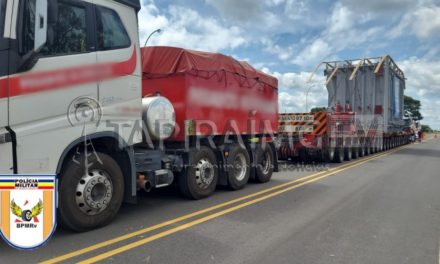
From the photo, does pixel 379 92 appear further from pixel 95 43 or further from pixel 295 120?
pixel 95 43

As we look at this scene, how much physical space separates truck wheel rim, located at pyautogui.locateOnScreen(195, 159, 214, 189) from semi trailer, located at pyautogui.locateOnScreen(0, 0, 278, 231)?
22 mm

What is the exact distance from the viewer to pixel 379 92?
21.8 meters

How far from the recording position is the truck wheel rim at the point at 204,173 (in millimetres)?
7809

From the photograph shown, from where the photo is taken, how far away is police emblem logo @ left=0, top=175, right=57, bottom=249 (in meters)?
4.05

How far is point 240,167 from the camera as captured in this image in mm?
9398

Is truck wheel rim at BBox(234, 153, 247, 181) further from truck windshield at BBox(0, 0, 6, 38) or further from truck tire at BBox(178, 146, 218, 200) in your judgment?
truck windshield at BBox(0, 0, 6, 38)

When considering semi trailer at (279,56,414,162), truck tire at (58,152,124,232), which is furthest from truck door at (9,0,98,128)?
semi trailer at (279,56,414,162)

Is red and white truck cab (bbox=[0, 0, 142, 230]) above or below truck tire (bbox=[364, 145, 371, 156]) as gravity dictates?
above

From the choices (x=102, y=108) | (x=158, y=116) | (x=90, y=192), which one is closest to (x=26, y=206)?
(x=90, y=192)

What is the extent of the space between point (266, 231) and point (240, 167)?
12.2ft

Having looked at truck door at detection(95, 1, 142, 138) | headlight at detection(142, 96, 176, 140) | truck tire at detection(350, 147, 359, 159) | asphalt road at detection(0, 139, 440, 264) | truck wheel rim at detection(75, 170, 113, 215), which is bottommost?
asphalt road at detection(0, 139, 440, 264)

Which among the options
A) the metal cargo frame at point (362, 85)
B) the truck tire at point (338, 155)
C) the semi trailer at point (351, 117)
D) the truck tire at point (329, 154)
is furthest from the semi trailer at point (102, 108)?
the metal cargo frame at point (362, 85)

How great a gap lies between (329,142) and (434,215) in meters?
8.66

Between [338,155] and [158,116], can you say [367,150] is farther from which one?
[158,116]
